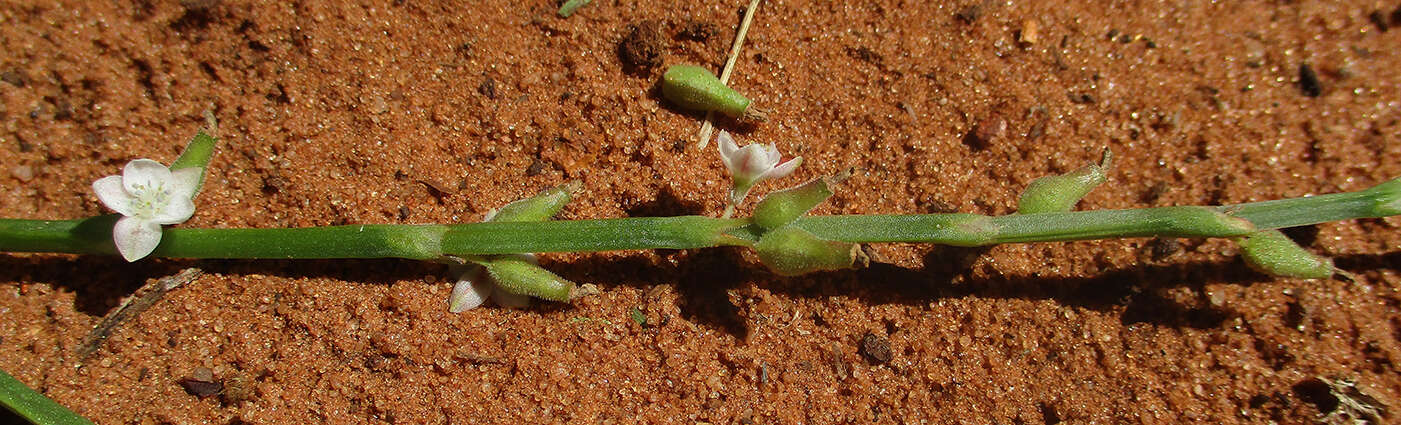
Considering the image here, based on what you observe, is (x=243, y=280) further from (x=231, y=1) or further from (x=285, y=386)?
(x=231, y=1)

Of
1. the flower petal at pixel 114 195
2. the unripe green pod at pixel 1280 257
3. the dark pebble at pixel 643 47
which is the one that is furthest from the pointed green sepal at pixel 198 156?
the unripe green pod at pixel 1280 257

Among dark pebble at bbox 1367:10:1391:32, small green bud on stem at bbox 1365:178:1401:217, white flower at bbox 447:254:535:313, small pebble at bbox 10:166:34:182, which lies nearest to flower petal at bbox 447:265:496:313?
white flower at bbox 447:254:535:313

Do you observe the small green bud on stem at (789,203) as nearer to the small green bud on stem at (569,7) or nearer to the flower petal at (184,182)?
the small green bud on stem at (569,7)

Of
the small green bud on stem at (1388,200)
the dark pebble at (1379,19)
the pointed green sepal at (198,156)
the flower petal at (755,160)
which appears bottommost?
the pointed green sepal at (198,156)

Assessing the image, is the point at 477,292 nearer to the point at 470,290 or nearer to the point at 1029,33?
the point at 470,290

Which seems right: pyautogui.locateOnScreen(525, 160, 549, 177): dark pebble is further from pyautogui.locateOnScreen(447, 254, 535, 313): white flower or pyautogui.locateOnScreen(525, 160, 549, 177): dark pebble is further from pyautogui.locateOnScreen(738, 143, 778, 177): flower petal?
pyautogui.locateOnScreen(738, 143, 778, 177): flower petal

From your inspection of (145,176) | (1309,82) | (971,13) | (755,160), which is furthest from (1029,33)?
(145,176)

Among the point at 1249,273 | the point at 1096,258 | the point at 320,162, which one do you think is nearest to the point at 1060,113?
the point at 1096,258
